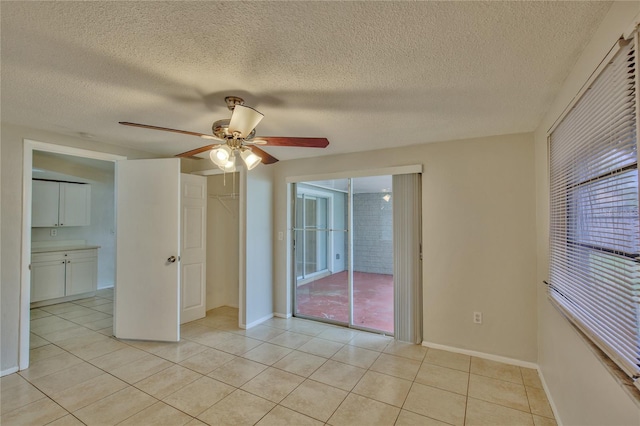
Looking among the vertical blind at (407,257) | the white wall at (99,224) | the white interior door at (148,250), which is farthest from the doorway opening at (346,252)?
the white wall at (99,224)

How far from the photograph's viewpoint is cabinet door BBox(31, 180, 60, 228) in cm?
470

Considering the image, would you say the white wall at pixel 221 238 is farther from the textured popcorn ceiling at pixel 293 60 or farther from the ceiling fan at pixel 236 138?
the ceiling fan at pixel 236 138

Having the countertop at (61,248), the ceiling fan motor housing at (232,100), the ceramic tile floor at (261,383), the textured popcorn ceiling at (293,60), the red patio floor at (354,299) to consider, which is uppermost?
the textured popcorn ceiling at (293,60)

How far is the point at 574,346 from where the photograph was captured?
1672 millimetres

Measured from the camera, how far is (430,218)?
316cm

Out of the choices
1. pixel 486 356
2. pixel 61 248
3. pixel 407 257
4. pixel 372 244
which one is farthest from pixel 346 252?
pixel 61 248

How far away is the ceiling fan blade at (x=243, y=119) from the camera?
170 centimetres

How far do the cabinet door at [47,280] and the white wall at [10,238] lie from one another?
8.02 feet

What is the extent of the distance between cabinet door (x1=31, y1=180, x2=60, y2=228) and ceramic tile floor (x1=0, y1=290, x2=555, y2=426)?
2.28m

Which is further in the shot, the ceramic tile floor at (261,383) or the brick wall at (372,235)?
the brick wall at (372,235)

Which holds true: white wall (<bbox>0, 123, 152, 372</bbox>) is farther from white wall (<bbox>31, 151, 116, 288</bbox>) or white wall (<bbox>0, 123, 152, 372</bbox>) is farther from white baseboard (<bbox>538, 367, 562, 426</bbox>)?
white baseboard (<bbox>538, 367, 562, 426</bbox>)

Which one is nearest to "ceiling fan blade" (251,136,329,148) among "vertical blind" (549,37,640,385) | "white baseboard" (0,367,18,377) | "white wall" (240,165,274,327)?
"vertical blind" (549,37,640,385)

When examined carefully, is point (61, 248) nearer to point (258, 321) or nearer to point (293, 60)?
point (258, 321)

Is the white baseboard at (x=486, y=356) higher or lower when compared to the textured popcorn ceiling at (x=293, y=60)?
lower
